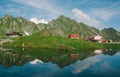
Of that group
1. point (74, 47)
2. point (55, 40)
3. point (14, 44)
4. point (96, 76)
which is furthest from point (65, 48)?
point (96, 76)

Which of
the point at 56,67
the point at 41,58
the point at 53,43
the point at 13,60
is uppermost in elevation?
the point at 53,43

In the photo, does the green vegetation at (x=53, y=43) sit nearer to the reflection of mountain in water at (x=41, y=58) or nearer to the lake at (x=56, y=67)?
the reflection of mountain in water at (x=41, y=58)

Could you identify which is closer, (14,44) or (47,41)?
(47,41)

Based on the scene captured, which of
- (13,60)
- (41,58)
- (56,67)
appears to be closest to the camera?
(56,67)

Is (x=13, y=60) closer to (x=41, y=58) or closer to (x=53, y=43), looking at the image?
(x=41, y=58)

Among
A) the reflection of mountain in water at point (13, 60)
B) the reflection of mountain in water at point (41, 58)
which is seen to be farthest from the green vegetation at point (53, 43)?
the reflection of mountain in water at point (13, 60)

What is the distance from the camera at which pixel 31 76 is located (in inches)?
1393

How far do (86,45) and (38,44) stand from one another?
32181 millimetres

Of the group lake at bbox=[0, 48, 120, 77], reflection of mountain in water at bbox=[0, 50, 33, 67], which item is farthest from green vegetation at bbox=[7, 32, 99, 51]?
lake at bbox=[0, 48, 120, 77]

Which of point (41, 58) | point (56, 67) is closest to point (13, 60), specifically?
point (41, 58)

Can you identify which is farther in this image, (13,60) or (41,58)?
(41,58)

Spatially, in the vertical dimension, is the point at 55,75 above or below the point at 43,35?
below

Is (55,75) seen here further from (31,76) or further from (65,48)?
(65,48)

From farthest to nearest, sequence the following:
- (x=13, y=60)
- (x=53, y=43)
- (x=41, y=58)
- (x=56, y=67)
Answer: (x=53, y=43), (x=41, y=58), (x=13, y=60), (x=56, y=67)
